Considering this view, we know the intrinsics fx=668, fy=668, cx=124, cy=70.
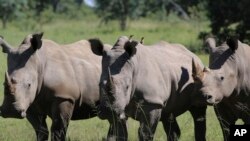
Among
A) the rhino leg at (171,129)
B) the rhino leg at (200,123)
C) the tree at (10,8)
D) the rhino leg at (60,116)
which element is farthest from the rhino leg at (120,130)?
the tree at (10,8)

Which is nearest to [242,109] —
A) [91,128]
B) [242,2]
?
[91,128]

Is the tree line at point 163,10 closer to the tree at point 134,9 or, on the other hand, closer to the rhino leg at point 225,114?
the tree at point 134,9

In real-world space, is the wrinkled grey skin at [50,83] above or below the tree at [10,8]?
above

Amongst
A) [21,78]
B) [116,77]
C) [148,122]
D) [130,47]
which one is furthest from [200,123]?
[21,78]

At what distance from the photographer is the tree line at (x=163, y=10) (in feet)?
79.5

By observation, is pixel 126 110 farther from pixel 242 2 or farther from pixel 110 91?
pixel 242 2

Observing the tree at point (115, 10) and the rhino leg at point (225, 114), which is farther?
the tree at point (115, 10)

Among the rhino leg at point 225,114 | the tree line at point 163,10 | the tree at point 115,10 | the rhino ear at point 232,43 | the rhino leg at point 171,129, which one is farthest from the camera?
the tree at point 115,10

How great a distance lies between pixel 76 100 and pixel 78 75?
1.09ft

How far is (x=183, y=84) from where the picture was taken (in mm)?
8609

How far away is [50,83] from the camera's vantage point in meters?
8.09

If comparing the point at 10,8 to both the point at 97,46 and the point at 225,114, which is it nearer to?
the point at 225,114

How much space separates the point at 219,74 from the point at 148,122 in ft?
3.64

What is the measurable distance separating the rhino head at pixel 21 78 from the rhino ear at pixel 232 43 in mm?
2390
